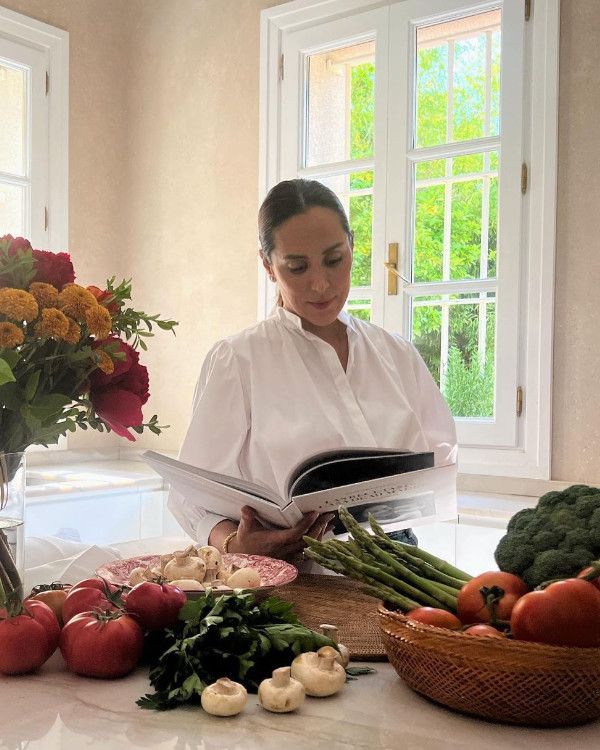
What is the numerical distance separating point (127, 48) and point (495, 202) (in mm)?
2226

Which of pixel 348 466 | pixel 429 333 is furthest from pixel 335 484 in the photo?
pixel 429 333

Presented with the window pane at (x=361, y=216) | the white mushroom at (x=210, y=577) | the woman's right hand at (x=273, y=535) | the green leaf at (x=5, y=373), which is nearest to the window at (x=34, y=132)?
the window pane at (x=361, y=216)

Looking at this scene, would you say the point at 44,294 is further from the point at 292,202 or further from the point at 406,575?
the point at 292,202

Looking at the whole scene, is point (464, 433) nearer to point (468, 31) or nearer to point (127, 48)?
point (468, 31)

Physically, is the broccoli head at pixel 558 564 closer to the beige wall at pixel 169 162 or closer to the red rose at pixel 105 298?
the red rose at pixel 105 298

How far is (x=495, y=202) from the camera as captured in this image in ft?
10.2

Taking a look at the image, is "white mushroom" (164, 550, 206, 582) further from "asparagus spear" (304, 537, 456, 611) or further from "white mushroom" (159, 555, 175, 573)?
"asparagus spear" (304, 537, 456, 611)

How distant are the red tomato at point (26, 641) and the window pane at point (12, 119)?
339 cm

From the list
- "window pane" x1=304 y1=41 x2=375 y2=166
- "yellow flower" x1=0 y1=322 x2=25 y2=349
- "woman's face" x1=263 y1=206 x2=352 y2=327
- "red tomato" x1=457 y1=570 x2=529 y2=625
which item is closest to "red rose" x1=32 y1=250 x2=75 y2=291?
"yellow flower" x1=0 y1=322 x2=25 y2=349

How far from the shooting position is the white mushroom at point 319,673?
79cm

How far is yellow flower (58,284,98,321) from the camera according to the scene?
3.03 ft

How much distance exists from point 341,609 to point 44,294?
21.5 inches

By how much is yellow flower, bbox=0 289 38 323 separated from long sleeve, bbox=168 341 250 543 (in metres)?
0.83

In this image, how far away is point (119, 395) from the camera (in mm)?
979
